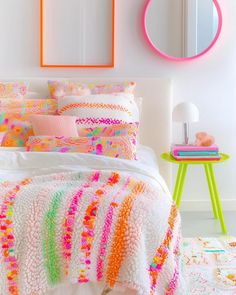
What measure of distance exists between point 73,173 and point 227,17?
2.10 m

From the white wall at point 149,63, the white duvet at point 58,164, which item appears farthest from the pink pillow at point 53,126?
the white wall at point 149,63

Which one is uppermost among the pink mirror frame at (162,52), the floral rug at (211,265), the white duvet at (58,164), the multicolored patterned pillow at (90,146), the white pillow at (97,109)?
the pink mirror frame at (162,52)

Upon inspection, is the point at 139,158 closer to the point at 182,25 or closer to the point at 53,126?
the point at 53,126

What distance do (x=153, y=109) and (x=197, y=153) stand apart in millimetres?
510

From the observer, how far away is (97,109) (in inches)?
135

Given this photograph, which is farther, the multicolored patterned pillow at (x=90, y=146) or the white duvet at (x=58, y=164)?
the multicolored patterned pillow at (x=90, y=146)

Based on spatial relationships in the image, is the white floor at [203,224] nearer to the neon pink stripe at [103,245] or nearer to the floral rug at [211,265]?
the floral rug at [211,265]

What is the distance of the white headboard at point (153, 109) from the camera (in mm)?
3861

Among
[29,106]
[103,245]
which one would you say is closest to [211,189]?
[29,106]

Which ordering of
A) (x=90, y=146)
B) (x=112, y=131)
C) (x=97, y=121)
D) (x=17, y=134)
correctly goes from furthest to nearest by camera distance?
1. (x=97, y=121)
2. (x=17, y=134)
3. (x=112, y=131)
4. (x=90, y=146)

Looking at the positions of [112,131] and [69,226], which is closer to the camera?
[69,226]

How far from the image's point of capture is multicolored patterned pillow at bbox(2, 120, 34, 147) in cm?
321

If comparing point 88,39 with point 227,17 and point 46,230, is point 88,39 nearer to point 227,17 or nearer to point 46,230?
point 227,17

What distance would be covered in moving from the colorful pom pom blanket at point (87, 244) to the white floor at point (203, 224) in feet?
5.03
